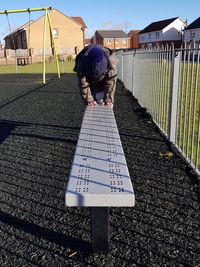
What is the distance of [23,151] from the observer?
601 cm

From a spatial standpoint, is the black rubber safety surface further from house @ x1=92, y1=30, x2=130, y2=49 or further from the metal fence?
house @ x1=92, y1=30, x2=130, y2=49

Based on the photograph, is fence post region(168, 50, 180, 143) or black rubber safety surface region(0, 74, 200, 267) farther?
fence post region(168, 50, 180, 143)

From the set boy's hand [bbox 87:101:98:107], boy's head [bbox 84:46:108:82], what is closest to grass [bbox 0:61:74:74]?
boy's hand [bbox 87:101:98:107]

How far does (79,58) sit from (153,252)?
3.18m

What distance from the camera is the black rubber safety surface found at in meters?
2.98

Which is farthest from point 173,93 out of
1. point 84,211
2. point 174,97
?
point 84,211

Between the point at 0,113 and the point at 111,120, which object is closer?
the point at 111,120

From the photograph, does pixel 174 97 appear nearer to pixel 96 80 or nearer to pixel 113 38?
pixel 96 80

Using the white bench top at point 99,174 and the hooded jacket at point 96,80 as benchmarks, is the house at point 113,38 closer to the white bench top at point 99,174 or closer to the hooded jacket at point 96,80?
the hooded jacket at point 96,80

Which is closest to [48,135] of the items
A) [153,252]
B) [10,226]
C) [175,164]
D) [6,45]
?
[175,164]

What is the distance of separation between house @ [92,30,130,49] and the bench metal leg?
98.5m

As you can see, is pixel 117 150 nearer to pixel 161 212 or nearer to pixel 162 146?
pixel 161 212

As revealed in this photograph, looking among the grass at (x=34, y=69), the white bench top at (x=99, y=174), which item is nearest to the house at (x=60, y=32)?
the grass at (x=34, y=69)

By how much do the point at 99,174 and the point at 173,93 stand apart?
3357mm
